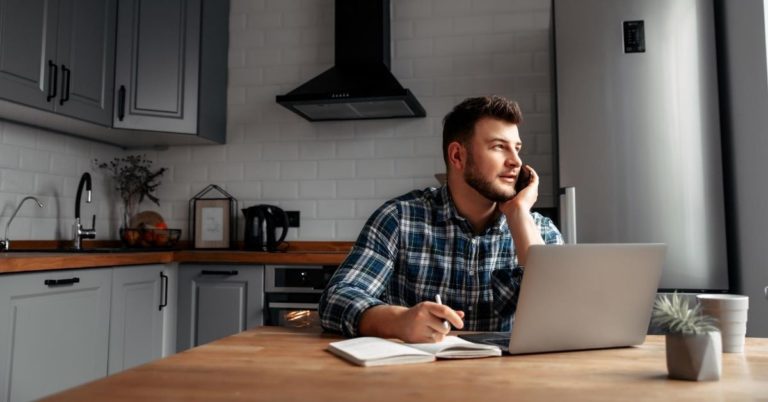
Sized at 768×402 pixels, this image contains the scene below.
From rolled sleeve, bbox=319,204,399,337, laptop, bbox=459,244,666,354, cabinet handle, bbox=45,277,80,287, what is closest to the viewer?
laptop, bbox=459,244,666,354

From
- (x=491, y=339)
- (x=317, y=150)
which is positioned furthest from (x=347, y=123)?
(x=491, y=339)

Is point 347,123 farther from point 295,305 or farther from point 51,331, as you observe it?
point 51,331

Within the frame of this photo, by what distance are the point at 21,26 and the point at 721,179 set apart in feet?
9.58

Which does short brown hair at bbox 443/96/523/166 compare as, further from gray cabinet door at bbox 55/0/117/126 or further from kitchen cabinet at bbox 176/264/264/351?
gray cabinet door at bbox 55/0/117/126

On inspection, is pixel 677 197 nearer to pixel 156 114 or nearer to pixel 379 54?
pixel 379 54

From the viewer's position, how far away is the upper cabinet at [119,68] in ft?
8.39

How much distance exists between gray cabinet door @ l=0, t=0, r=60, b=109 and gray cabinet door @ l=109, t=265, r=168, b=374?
0.82 metres

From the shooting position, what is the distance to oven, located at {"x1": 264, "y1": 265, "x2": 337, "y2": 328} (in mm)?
2982

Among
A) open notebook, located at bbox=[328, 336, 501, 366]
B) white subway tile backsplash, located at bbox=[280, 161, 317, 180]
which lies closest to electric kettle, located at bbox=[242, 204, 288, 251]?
white subway tile backsplash, located at bbox=[280, 161, 317, 180]

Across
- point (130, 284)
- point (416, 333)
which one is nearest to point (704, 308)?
point (416, 333)

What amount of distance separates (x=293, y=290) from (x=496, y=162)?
162cm

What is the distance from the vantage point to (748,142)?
2457mm

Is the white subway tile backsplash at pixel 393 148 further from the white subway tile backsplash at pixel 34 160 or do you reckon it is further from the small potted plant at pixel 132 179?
the white subway tile backsplash at pixel 34 160

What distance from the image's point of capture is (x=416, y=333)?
3.75ft
